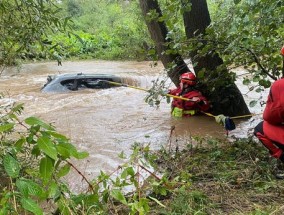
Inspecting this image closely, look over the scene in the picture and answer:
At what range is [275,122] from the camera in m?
3.68

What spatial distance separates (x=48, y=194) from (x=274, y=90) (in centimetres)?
250

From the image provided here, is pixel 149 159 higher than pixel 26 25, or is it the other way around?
pixel 26 25

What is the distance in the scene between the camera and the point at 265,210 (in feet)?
9.18

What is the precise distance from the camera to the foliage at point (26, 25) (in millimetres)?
2883

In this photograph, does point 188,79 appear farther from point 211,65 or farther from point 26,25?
point 26,25

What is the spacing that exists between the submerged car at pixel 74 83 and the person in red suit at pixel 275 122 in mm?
7901

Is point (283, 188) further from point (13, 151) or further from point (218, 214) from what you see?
point (13, 151)

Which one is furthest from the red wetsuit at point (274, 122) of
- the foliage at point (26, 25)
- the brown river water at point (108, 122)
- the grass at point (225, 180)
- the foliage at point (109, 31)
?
the foliage at point (109, 31)

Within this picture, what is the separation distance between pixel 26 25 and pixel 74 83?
8561 mm

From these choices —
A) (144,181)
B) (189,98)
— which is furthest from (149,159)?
(189,98)

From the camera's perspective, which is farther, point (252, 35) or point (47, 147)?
point (252, 35)

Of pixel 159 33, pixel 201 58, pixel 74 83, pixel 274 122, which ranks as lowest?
pixel 74 83

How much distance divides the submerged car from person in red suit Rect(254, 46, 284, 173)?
7901mm

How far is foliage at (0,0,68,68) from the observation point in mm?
2883
